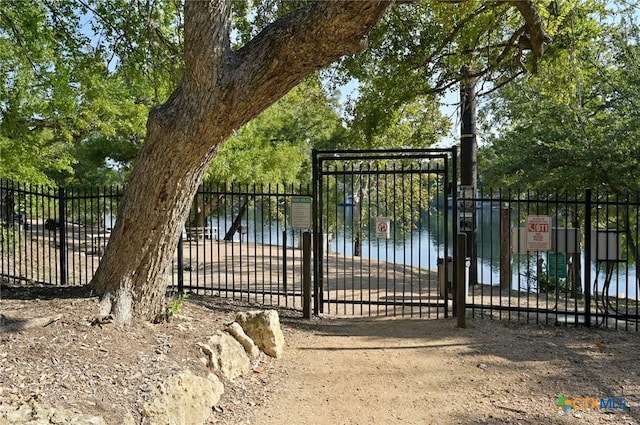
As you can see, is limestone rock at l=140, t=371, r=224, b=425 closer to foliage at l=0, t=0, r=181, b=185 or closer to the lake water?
the lake water

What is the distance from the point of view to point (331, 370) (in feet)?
18.5

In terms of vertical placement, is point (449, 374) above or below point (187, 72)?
below

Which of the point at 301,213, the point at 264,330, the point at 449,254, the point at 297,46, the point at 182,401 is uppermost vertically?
the point at 297,46

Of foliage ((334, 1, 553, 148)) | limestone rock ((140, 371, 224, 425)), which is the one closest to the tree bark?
limestone rock ((140, 371, 224, 425))

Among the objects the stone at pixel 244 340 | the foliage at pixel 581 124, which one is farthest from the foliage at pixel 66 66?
the foliage at pixel 581 124

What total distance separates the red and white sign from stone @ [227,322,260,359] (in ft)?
13.5

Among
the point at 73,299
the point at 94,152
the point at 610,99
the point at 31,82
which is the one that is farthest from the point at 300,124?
the point at 73,299

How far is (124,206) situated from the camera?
5422 mm

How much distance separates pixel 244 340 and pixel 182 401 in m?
1.73

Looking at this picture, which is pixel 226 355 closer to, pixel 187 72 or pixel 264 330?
pixel 264 330

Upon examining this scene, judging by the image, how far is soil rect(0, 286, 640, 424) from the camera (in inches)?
157

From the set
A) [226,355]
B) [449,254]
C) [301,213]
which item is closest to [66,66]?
[301,213]

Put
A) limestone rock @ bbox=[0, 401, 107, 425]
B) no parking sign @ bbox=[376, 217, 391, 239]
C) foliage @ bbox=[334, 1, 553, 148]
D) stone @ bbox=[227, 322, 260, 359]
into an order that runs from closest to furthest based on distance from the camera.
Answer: limestone rock @ bbox=[0, 401, 107, 425] < stone @ bbox=[227, 322, 260, 359] < no parking sign @ bbox=[376, 217, 391, 239] < foliage @ bbox=[334, 1, 553, 148]

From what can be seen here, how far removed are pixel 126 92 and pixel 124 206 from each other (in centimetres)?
617
